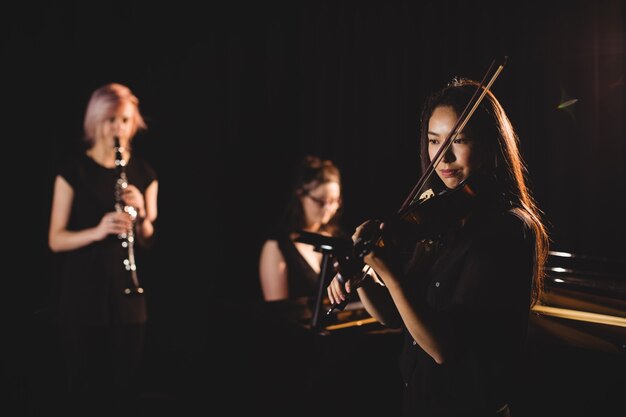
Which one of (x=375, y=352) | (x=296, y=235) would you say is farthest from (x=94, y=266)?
(x=375, y=352)

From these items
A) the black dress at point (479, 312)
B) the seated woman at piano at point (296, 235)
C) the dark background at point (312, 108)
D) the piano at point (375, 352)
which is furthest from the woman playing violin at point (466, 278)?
the dark background at point (312, 108)

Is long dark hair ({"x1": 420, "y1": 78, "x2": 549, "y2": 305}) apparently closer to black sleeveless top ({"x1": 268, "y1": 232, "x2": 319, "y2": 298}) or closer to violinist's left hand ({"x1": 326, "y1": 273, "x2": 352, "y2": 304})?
violinist's left hand ({"x1": 326, "y1": 273, "x2": 352, "y2": 304})

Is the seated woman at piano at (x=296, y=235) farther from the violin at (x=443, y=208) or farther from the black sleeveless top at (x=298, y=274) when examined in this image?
the violin at (x=443, y=208)

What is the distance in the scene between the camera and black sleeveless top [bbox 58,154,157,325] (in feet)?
7.86

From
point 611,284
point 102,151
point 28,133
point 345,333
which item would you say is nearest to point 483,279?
point 345,333

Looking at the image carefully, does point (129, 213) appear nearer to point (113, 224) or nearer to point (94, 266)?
point (113, 224)

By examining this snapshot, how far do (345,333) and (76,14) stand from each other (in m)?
2.31

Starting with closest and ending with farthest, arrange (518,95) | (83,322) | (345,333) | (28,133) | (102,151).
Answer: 1. (345,333)
2. (83,322)
3. (102,151)
4. (28,133)
5. (518,95)

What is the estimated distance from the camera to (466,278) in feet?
3.93

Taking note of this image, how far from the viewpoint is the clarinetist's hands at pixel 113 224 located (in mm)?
2373

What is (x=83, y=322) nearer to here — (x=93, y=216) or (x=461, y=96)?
(x=93, y=216)

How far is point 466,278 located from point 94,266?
178 centimetres

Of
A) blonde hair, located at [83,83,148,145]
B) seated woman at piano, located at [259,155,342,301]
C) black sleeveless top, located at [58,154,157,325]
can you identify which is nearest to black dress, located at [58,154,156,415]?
black sleeveless top, located at [58,154,157,325]

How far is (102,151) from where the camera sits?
261 centimetres
